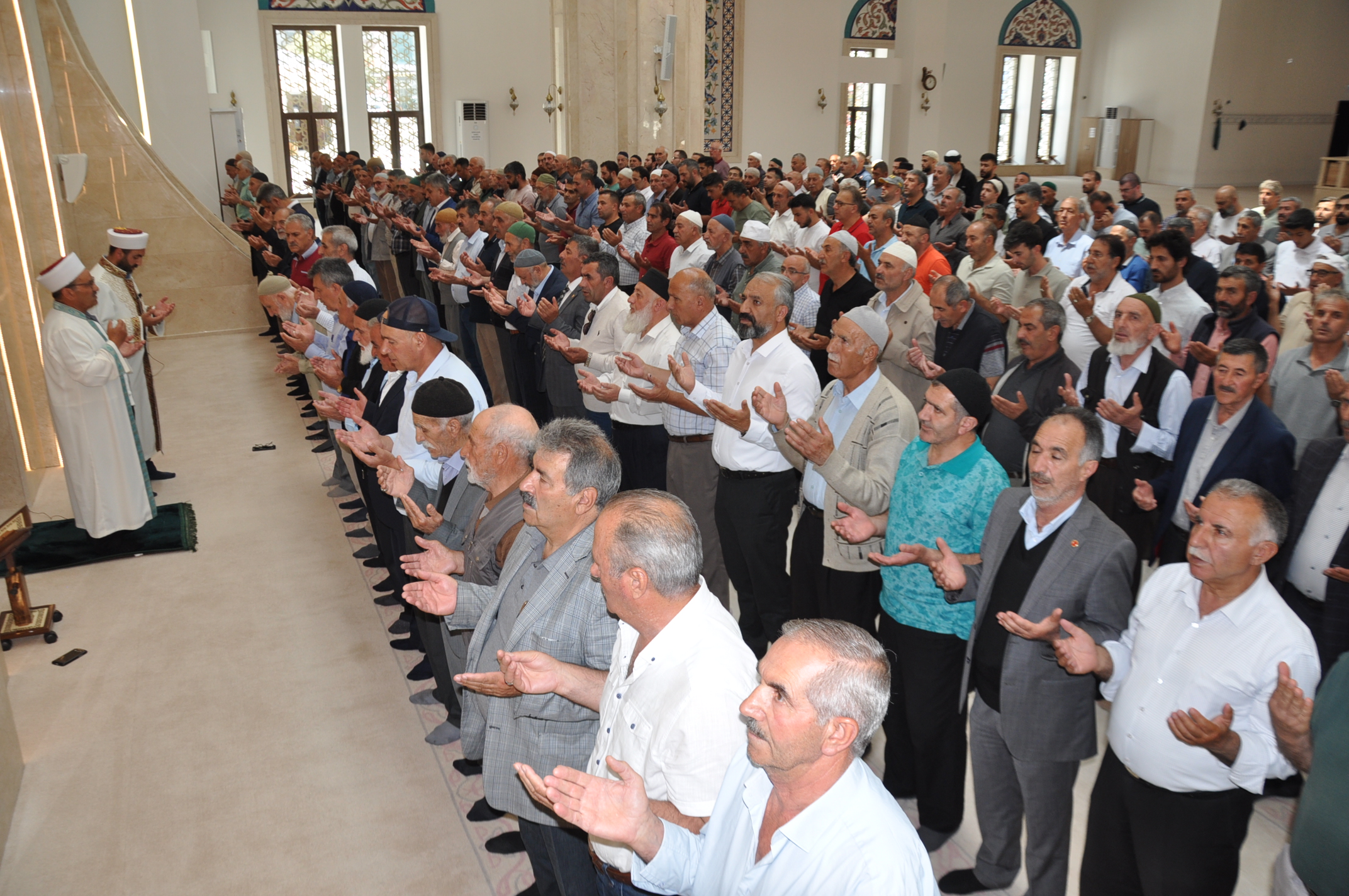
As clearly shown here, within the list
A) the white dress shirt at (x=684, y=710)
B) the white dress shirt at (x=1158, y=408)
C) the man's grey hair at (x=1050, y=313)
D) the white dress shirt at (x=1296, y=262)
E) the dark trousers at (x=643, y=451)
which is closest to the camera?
the white dress shirt at (x=684, y=710)

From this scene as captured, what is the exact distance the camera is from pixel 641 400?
525 centimetres

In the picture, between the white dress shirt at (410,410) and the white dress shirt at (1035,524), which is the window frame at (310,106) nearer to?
the white dress shirt at (410,410)

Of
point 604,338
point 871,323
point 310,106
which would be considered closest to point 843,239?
point 604,338

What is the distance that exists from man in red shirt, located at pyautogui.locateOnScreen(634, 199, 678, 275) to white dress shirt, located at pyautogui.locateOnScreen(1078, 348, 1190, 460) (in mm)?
4374

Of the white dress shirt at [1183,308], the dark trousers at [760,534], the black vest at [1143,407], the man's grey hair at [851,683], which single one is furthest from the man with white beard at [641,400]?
the man's grey hair at [851,683]

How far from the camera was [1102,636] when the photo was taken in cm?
280

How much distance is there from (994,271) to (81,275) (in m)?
5.91

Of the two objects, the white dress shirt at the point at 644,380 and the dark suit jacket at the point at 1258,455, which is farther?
the white dress shirt at the point at 644,380

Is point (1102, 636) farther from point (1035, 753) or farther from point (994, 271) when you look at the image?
point (994, 271)

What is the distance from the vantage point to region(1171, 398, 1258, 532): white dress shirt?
12.8 feet

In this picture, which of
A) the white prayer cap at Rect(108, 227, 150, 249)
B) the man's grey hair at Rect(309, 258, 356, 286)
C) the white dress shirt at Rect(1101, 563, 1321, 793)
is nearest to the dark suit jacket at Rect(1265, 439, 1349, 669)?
the white dress shirt at Rect(1101, 563, 1321, 793)

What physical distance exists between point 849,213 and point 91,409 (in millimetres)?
6081

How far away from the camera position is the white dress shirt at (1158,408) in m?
4.51

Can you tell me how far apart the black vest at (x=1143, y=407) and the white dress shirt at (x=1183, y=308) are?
1.34 m
